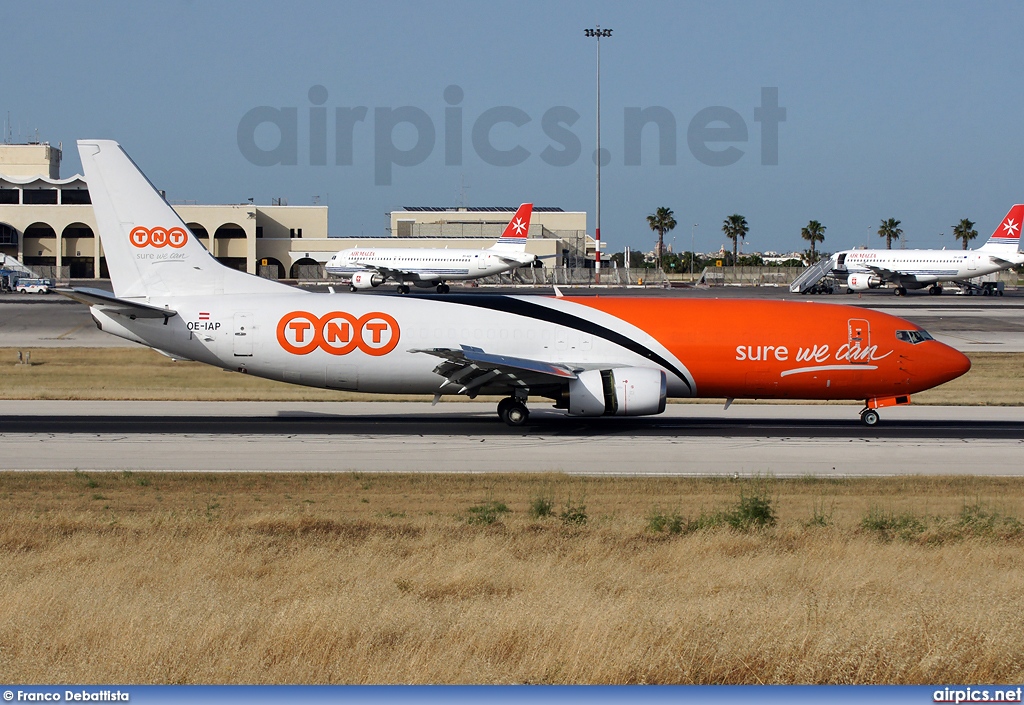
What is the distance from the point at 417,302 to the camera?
106 ft

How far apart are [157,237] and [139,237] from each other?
21.3 inches

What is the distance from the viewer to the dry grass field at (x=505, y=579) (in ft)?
31.5

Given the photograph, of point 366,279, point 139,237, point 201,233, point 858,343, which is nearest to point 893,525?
point 858,343

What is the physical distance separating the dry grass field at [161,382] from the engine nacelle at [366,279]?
52135 millimetres

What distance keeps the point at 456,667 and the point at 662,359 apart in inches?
893

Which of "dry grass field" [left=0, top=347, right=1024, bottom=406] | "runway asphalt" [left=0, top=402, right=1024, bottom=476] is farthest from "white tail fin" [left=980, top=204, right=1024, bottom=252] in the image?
"runway asphalt" [left=0, top=402, right=1024, bottom=476]

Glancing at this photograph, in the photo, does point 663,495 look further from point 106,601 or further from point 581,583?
point 106,601

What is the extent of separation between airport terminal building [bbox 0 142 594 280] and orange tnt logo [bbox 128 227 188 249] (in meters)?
102

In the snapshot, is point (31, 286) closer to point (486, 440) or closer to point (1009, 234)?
point (486, 440)

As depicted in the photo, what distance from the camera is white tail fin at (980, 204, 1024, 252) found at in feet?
358

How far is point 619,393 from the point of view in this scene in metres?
30.1

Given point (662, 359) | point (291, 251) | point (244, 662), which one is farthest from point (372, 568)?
point (291, 251)

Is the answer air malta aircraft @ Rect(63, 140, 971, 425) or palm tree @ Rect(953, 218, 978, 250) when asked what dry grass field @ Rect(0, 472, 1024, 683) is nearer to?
air malta aircraft @ Rect(63, 140, 971, 425)

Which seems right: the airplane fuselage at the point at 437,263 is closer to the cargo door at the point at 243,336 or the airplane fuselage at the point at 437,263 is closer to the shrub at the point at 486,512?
the cargo door at the point at 243,336
